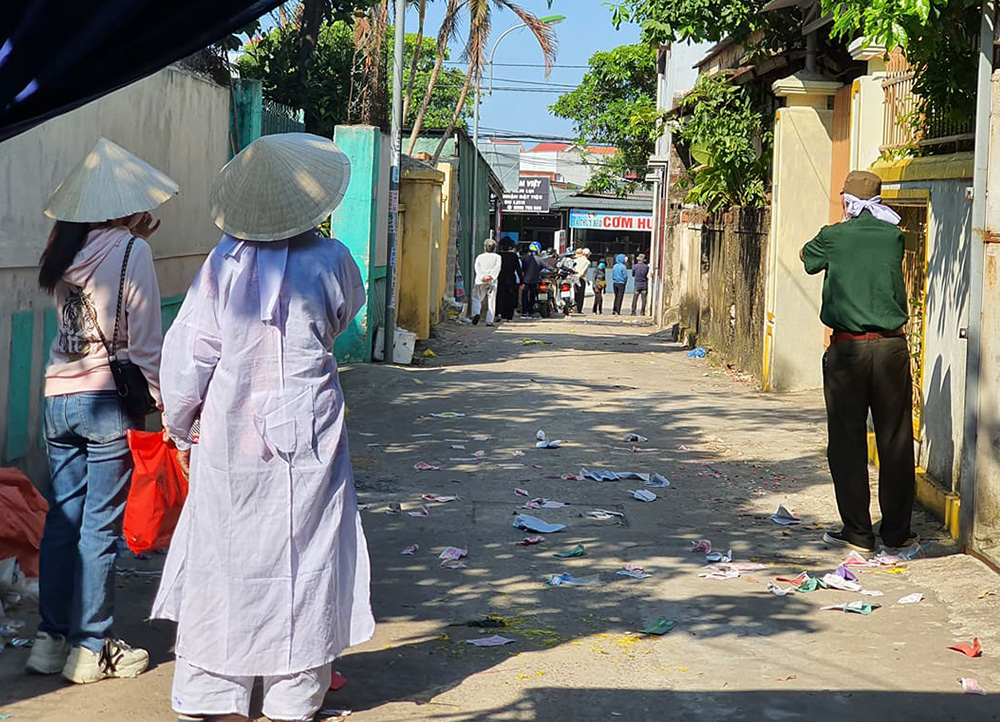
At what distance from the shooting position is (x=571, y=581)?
639 centimetres

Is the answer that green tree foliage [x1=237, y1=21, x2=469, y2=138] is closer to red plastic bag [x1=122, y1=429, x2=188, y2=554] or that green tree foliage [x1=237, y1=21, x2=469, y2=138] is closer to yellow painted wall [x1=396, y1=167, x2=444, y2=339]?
yellow painted wall [x1=396, y1=167, x2=444, y2=339]

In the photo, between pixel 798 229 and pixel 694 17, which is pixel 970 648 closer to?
pixel 798 229

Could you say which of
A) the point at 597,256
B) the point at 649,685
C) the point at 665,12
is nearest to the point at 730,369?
the point at 665,12

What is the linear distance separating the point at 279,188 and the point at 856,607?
3.32m

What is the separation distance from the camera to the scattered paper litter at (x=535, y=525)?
7422 mm

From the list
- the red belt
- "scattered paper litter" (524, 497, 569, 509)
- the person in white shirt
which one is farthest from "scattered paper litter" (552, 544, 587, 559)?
the person in white shirt

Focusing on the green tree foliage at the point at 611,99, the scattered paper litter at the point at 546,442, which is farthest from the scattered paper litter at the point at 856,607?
the green tree foliage at the point at 611,99

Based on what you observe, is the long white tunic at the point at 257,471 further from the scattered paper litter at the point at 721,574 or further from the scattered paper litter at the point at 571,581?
the scattered paper litter at the point at 721,574

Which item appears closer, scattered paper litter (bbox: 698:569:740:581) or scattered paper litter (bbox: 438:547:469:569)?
scattered paper litter (bbox: 698:569:740:581)

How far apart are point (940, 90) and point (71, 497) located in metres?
5.92

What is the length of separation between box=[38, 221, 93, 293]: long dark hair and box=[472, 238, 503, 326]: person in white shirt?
20.5 metres

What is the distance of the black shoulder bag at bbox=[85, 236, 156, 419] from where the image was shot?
4.90 metres

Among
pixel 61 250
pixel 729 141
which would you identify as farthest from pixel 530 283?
pixel 61 250

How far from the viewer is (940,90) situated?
809 cm
